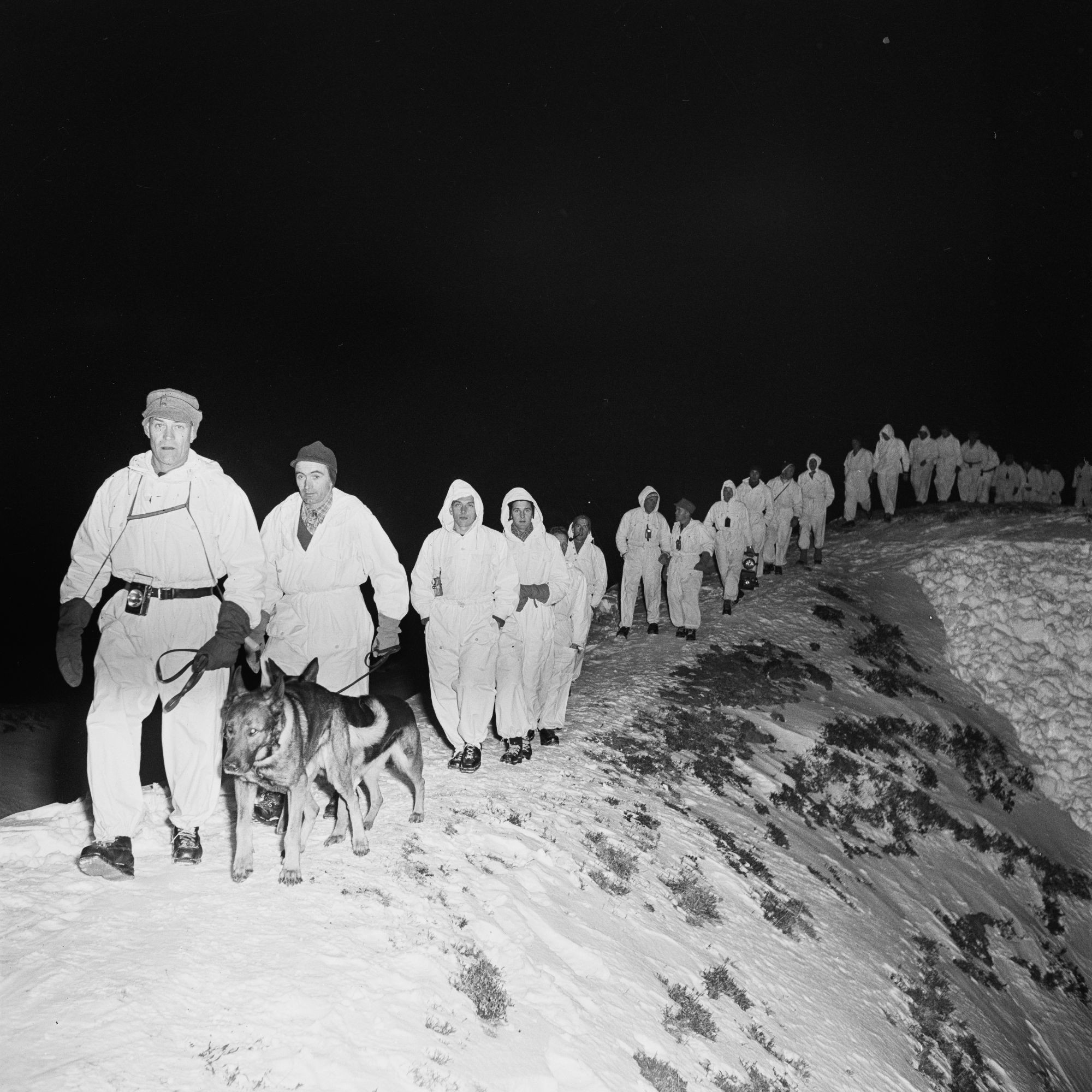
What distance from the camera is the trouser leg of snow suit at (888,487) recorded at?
88.1 ft

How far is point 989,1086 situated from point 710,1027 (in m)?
3.92

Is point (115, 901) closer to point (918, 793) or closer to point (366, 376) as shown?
point (918, 793)

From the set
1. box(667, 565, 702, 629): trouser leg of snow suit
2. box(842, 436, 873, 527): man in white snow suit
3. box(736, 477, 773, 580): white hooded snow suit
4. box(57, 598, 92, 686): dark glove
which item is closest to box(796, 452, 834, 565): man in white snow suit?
box(736, 477, 773, 580): white hooded snow suit

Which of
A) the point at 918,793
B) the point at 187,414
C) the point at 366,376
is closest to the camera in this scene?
the point at 187,414

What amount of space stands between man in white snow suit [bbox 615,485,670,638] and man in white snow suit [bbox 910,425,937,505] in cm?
1475

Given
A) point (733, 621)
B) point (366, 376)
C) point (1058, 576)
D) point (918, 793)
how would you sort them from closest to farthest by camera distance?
point (918, 793) → point (733, 621) → point (1058, 576) → point (366, 376)

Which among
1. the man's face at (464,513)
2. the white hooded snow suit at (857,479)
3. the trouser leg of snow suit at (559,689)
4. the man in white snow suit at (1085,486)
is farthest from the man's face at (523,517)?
the man in white snow suit at (1085,486)

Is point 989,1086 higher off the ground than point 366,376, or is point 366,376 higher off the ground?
point 366,376

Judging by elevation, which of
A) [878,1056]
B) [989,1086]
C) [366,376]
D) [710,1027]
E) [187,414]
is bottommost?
[989,1086]

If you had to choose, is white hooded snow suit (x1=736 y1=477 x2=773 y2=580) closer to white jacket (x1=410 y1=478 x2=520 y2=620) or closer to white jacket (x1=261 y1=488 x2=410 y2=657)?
white jacket (x1=410 y1=478 x2=520 y2=620)

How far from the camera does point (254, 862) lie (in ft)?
18.4

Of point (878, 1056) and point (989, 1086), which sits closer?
point (878, 1056)

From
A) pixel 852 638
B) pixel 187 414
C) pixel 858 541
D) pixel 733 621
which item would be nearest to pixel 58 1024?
pixel 187 414

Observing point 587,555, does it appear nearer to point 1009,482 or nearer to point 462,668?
point 462,668
